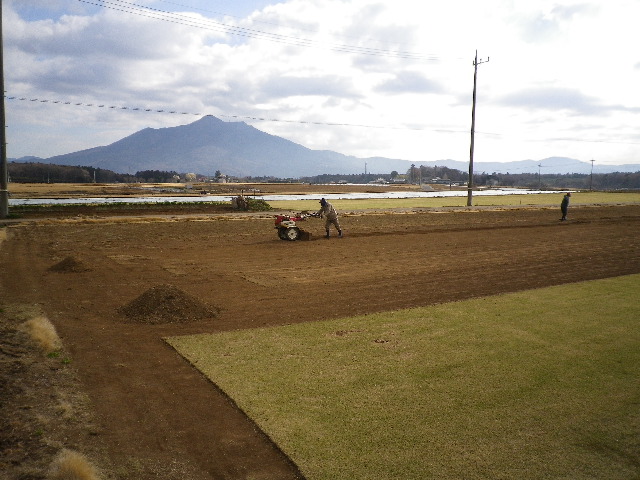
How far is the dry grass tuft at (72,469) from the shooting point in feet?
16.3

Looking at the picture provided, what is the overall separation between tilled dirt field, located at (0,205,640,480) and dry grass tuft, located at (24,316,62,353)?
240mm

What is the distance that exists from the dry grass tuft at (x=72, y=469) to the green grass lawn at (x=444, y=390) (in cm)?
199

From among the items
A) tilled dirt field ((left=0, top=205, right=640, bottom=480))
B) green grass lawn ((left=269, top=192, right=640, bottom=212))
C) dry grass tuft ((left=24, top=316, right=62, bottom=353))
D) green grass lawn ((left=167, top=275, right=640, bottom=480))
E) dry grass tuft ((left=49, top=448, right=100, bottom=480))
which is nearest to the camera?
dry grass tuft ((left=49, top=448, right=100, bottom=480))

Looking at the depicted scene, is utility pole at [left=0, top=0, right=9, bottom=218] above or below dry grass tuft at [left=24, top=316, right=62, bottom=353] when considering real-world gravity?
above

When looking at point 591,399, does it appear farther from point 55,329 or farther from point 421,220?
point 421,220

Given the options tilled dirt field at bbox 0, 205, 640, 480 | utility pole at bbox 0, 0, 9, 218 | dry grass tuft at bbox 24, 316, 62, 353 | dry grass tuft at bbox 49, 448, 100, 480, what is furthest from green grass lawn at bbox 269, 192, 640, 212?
dry grass tuft at bbox 49, 448, 100, 480

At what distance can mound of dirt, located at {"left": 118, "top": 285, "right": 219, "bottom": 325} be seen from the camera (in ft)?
35.2

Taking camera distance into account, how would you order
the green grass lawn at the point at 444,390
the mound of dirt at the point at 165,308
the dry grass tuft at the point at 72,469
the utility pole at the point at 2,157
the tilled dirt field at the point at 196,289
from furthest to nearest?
the utility pole at the point at 2,157
the mound of dirt at the point at 165,308
the tilled dirt field at the point at 196,289
the green grass lawn at the point at 444,390
the dry grass tuft at the point at 72,469

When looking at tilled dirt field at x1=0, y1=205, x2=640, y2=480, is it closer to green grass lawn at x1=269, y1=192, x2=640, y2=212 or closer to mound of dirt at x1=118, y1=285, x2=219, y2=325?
mound of dirt at x1=118, y1=285, x2=219, y2=325

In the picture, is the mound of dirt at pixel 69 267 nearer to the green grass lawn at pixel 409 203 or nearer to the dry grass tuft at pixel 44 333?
the dry grass tuft at pixel 44 333

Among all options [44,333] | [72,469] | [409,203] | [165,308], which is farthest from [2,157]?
[409,203]

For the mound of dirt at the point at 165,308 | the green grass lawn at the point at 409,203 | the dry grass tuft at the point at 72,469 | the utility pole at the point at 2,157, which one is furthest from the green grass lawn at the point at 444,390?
the green grass lawn at the point at 409,203

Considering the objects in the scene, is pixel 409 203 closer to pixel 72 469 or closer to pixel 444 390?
pixel 444 390

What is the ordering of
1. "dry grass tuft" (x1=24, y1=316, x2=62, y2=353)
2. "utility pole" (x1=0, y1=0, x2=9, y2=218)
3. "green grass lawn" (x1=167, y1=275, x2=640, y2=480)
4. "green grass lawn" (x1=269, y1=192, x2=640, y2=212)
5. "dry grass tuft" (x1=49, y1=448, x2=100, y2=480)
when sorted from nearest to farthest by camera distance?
"dry grass tuft" (x1=49, y1=448, x2=100, y2=480)
"green grass lawn" (x1=167, y1=275, x2=640, y2=480)
"dry grass tuft" (x1=24, y1=316, x2=62, y2=353)
"utility pole" (x1=0, y1=0, x2=9, y2=218)
"green grass lawn" (x1=269, y1=192, x2=640, y2=212)
